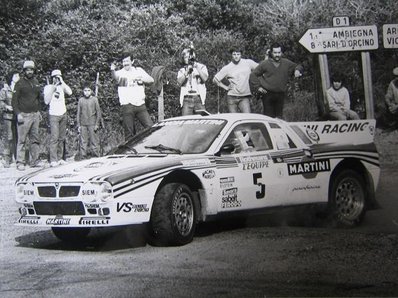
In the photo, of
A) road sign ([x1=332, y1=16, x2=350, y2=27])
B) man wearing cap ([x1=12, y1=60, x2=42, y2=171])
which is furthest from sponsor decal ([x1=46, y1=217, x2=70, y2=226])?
road sign ([x1=332, y1=16, x2=350, y2=27])

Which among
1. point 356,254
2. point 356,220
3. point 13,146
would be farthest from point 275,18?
point 13,146

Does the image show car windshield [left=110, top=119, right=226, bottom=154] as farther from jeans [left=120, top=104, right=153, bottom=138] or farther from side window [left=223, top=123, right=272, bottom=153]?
jeans [left=120, top=104, right=153, bottom=138]

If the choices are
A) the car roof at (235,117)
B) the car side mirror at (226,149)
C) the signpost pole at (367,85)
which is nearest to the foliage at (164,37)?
the signpost pole at (367,85)

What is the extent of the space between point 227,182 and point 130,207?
3.03ft

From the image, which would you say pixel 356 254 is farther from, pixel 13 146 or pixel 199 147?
pixel 13 146

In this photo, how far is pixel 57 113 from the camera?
867 cm

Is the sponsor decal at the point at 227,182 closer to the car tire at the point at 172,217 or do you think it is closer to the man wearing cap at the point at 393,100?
the car tire at the point at 172,217

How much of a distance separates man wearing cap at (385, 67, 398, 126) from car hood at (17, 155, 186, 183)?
5.77ft

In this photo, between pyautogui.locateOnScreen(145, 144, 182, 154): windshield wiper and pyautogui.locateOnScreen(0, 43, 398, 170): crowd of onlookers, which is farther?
pyautogui.locateOnScreen(0, 43, 398, 170): crowd of onlookers

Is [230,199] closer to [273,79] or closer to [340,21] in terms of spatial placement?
[273,79]

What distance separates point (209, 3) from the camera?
7844 millimetres

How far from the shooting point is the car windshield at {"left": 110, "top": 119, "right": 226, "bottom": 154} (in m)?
7.13

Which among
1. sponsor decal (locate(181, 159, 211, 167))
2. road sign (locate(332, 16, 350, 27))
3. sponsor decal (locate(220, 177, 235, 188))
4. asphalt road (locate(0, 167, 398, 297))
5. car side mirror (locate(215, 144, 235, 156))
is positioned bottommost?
asphalt road (locate(0, 167, 398, 297))

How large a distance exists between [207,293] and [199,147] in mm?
2158
